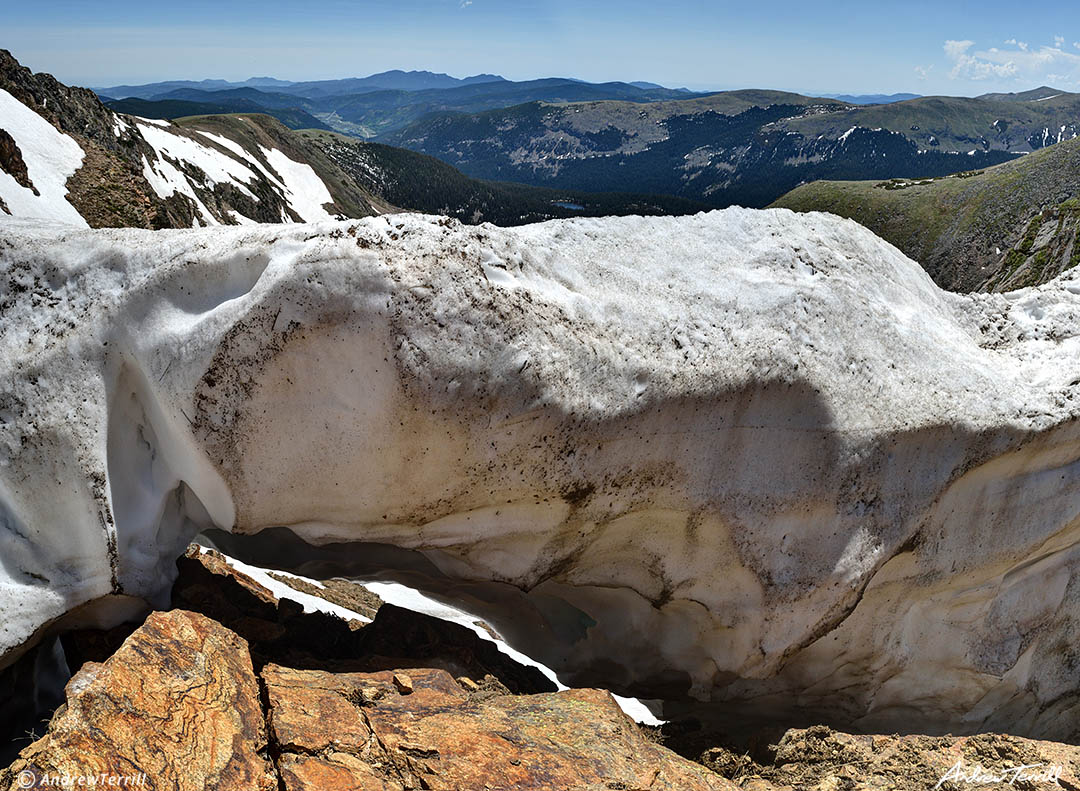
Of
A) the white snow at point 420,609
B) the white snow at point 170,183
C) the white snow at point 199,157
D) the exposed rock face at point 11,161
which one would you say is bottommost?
the white snow at point 420,609

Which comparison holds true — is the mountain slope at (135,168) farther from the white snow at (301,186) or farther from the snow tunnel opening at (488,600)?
the snow tunnel opening at (488,600)

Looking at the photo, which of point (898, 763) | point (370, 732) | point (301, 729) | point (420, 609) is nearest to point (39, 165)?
point (420, 609)

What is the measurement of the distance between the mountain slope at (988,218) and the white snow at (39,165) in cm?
8822

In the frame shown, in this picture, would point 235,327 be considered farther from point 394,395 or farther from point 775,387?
point 775,387

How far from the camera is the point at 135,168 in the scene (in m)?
36.4

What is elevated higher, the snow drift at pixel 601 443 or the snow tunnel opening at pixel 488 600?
the snow drift at pixel 601 443

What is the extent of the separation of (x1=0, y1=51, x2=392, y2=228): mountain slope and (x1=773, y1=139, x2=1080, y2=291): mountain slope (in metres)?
78.4

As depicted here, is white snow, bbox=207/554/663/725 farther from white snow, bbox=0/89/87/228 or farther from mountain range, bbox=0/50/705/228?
white snow, bbox=0/89/87/228

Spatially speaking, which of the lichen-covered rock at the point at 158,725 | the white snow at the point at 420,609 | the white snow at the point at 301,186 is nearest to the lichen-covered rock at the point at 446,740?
the lichen-covered rock at the point at 158,725

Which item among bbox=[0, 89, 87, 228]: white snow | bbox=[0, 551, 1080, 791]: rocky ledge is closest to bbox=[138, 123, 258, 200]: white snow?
bbox=[0, 89, 87, 228]: white snow

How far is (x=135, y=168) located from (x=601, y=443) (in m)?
36.2

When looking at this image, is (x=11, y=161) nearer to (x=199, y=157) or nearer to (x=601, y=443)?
(x=601, y=443)

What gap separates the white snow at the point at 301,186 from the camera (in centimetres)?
10931

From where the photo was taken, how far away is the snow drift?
9.00 metres
